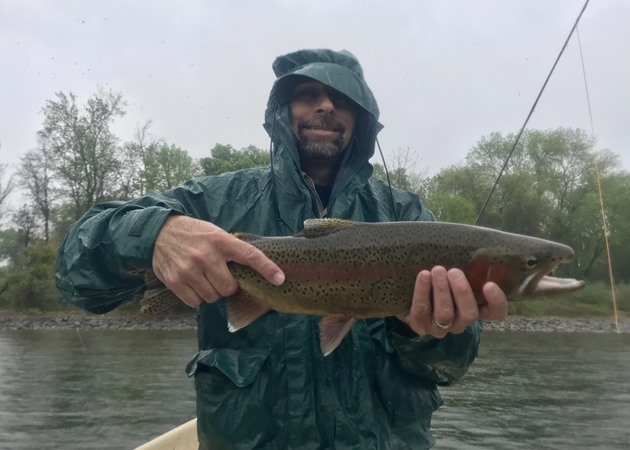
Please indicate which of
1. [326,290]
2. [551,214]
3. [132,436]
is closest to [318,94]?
[326,290]

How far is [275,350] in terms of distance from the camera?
10.8ft

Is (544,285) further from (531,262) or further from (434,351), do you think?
(434,351)

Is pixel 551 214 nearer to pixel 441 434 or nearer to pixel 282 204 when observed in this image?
pixel 441 434

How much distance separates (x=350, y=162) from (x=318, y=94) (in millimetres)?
533

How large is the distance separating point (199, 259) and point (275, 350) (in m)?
0.79

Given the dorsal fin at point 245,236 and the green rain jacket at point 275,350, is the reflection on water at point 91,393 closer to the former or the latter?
the green rain jacket at point 275,350

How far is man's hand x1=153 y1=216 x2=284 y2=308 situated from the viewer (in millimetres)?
2789

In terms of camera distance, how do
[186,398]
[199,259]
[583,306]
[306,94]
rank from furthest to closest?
[583,306], [186,398], [306,94], [199,259]

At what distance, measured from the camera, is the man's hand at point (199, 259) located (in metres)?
2.79

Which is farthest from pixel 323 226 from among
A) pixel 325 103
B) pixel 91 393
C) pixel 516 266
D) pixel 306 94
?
pixel 91 393

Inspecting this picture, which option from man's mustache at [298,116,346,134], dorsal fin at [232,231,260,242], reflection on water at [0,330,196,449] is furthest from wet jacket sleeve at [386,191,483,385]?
reflection on water at [0,330,196,449]

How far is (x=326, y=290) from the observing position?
3213 millimetres

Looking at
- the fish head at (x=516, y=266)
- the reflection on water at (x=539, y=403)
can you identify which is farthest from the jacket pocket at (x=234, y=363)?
the reflection on water at (x=539, y=403)

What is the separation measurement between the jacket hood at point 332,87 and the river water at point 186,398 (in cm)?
1129
